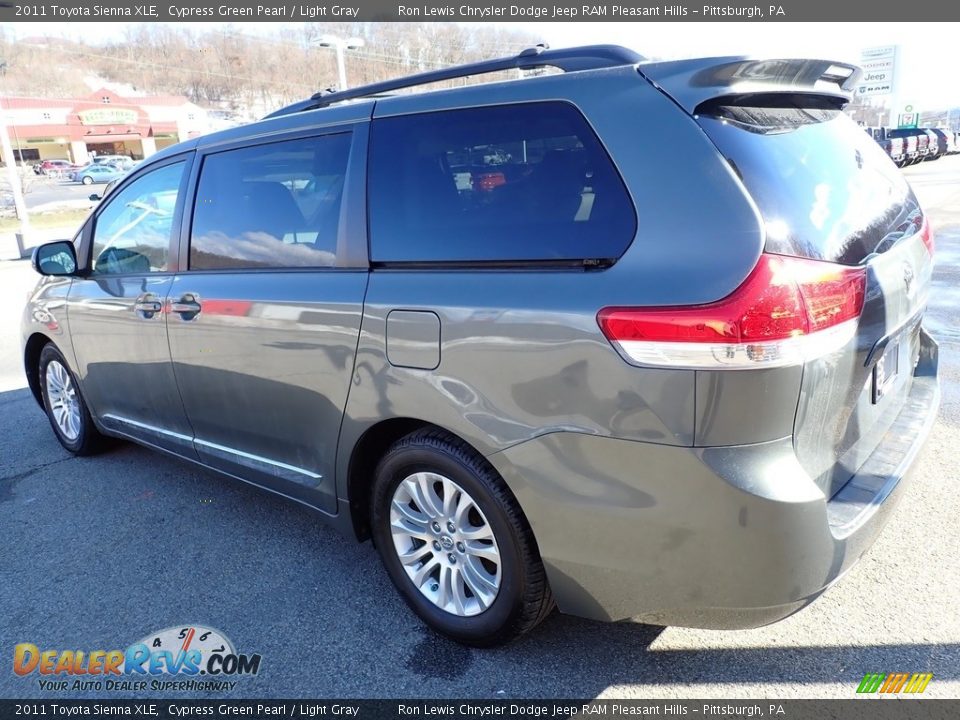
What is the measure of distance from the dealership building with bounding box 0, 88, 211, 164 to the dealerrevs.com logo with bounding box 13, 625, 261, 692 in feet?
236

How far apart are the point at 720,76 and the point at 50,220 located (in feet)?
96.1

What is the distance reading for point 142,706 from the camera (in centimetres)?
240

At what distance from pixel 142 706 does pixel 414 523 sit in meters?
1.12

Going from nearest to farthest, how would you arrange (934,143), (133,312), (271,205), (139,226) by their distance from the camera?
(271,205) → (133,312) → (139,226) → (934,143)

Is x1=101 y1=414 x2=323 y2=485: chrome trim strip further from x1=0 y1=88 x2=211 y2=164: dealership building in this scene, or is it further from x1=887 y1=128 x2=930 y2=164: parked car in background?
x1=0 y1=88 x2=211 y2=164: dealership building

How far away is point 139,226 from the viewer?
3777 mm

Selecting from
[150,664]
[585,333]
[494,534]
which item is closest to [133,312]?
[150,664]

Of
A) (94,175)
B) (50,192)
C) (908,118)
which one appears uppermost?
(908,118)

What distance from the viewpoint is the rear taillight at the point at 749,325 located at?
69.6 inches

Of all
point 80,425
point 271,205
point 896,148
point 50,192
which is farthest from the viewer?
point 50,192

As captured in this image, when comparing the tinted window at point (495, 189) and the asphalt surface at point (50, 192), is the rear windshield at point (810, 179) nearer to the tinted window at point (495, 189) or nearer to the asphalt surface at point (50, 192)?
the tinted window at point (495, 189)

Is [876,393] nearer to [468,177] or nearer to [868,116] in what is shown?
[468,177]

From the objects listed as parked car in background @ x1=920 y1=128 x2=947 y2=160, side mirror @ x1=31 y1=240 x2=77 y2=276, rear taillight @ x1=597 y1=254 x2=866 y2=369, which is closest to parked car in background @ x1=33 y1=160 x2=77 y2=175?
parked car in background @ x1=920 y1=128 x2=947 y2=160

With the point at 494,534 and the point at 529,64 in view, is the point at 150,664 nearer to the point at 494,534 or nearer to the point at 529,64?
Result: the point at 494,534
